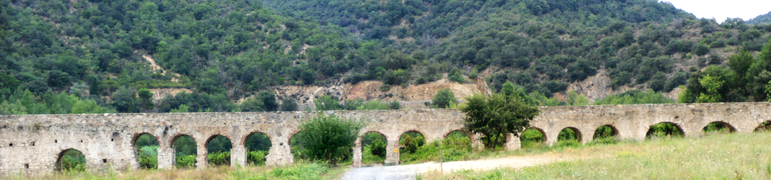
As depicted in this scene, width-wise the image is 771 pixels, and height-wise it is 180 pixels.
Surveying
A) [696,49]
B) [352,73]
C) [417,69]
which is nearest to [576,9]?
[696,49]

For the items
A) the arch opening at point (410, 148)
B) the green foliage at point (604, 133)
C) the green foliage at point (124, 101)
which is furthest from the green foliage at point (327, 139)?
the green foliage at point (124, 101)

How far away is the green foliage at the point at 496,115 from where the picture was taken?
18.2m

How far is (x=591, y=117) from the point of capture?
2069cm

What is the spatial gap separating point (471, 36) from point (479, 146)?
47.0m

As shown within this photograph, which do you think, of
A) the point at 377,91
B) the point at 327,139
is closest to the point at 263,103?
the point at 377,91

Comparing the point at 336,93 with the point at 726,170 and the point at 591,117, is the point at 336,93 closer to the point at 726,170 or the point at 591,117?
the point at 591,117

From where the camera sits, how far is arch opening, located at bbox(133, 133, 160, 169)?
65.8 feet

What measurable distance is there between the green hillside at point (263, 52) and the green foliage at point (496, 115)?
29.1 meters

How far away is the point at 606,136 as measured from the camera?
22109 millimetres

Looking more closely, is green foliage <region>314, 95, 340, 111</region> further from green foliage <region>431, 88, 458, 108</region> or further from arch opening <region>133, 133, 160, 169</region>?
arch opening <region>133, 133, 160, 169</region>

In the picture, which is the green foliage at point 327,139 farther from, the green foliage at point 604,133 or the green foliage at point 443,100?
the green foliage at point 443,100

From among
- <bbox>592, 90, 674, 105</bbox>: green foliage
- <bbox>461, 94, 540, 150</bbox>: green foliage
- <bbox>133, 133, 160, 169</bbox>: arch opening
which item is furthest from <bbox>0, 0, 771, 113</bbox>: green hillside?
<bbox>461, 94, 540, 150</bbox>: green foliage

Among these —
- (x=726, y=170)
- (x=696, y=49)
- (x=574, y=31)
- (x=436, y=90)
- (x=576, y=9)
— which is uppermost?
(x=576, y=9)

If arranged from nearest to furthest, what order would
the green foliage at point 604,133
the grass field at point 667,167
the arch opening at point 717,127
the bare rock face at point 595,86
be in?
the grass field at point 667,167, the green foliage at point 604,133, the arch opening at point 717,127, the bare rock face at point 595,86
